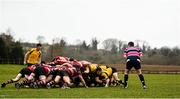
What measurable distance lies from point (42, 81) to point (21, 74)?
1.05 metres

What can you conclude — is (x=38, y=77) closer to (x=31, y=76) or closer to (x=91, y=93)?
(x=31, y=76)

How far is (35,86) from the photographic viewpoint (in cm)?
1903

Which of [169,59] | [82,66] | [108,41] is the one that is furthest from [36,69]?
[108,41]

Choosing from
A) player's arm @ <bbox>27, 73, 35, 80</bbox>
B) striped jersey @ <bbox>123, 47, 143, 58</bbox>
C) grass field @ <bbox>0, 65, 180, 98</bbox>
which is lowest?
grass field @ <bbox>0, 65, 180, 98</bbox>

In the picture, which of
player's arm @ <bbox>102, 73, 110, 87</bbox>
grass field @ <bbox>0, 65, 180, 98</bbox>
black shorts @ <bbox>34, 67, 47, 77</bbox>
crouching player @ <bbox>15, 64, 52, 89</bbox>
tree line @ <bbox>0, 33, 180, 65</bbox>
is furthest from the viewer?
tree line @ <bbox>0, 33, 180, 65</bbox>

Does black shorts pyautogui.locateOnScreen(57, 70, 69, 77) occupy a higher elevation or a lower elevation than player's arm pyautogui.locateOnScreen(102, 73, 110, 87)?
higher

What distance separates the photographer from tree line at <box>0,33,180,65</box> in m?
90.7

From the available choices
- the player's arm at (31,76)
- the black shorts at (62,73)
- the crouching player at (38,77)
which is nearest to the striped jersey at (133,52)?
the black shorts at (62,73)

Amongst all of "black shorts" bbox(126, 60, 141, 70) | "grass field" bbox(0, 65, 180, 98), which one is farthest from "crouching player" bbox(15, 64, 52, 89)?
"black shorts" bbox(126, 60, 141, 70)

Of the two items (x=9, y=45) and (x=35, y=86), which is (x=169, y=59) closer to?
(x=9, y=45)

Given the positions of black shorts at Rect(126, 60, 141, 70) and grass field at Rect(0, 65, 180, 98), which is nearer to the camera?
grass field at Rect(0, 65, 180, 98)

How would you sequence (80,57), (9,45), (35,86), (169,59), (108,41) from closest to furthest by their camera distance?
(35,86) < (9,45) < (169,59) < (80,57) < (108,41)

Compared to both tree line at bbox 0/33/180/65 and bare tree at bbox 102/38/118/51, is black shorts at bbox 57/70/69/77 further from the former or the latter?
bare tree at bbox 102/38/118/51

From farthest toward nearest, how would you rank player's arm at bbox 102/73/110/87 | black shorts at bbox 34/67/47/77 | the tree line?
the tree line, player's arm at bbox 102/73/110/87, black shorts at bbox 34/67/47/77
